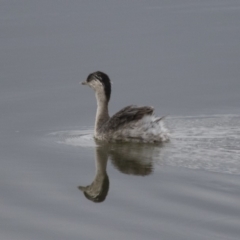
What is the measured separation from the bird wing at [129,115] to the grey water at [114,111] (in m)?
0.36

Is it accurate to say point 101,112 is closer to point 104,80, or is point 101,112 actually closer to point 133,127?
point 104,80

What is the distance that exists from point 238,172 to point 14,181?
2.81m

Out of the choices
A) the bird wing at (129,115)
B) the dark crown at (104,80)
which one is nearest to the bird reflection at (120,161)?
the bird wing at (129,115)

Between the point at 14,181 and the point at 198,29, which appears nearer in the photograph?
the point at 14,181

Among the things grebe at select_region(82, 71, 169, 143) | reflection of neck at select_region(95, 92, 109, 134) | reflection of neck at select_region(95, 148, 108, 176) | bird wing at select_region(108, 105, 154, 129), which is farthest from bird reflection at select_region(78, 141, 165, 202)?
reflection of neck at select_region(95, 92, 109, 134)

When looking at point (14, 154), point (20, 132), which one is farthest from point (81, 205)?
point (20, 132)

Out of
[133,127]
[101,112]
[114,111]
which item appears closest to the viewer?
[133,127]

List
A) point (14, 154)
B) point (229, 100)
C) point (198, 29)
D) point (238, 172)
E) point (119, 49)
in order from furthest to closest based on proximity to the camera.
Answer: point (198, 29)
point (119, 49)
point (229, 100)
point (14, 154)
point (238, 172)

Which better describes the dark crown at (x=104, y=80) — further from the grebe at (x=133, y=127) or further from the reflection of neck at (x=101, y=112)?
the grebe at (x=133, y=127)

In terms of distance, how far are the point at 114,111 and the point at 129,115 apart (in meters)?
2.43

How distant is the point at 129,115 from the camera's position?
1430 cm

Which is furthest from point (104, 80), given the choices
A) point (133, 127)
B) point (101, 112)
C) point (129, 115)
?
point (133, 127)

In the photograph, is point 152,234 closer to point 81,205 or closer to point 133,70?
point 81,205

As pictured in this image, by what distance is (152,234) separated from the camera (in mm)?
9992
